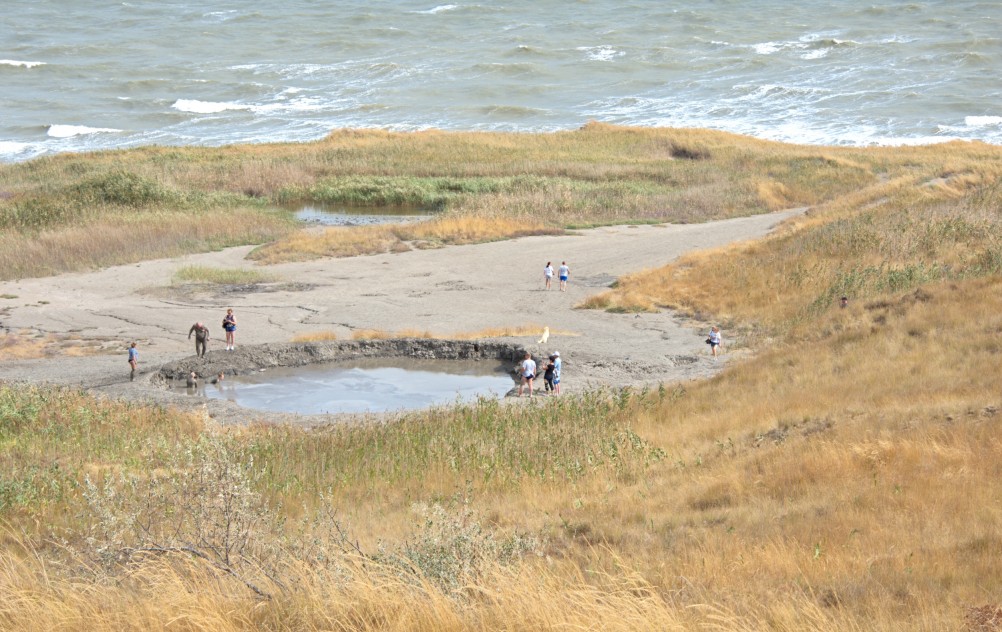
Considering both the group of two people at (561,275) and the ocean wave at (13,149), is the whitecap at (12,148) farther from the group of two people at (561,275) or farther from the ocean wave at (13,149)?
the group of two people at (561,275)

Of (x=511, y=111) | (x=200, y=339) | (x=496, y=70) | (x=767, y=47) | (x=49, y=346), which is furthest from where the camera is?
(x=767, y=47)

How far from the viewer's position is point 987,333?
765 inches

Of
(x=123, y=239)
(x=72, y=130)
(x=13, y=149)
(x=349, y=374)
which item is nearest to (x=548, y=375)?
(x=349, y=374)

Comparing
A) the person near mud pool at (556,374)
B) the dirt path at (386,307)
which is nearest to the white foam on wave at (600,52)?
the dirt path at (386,307)

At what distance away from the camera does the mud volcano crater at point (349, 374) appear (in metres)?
23.1

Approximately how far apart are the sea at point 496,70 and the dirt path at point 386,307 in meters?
44.9

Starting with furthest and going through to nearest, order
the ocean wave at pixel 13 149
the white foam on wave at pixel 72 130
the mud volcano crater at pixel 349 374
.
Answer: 1. the white foam on wave at pixel 72 130
2. the ocean wave at pixel 13 149
3. the mud volcano crater at pixel 349 374

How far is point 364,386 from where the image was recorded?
79.7 ft

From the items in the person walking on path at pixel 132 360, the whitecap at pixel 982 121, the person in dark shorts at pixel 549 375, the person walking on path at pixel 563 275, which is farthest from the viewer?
the whitecap at pixel 982 121

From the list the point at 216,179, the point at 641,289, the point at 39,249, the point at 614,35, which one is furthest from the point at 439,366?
the point at 614,35

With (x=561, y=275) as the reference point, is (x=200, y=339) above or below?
above

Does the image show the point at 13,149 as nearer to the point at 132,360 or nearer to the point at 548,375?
the point at 132,360

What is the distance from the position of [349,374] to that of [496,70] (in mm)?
88728

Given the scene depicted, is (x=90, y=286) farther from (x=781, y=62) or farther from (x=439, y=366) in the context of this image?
(x=781, y=62)
